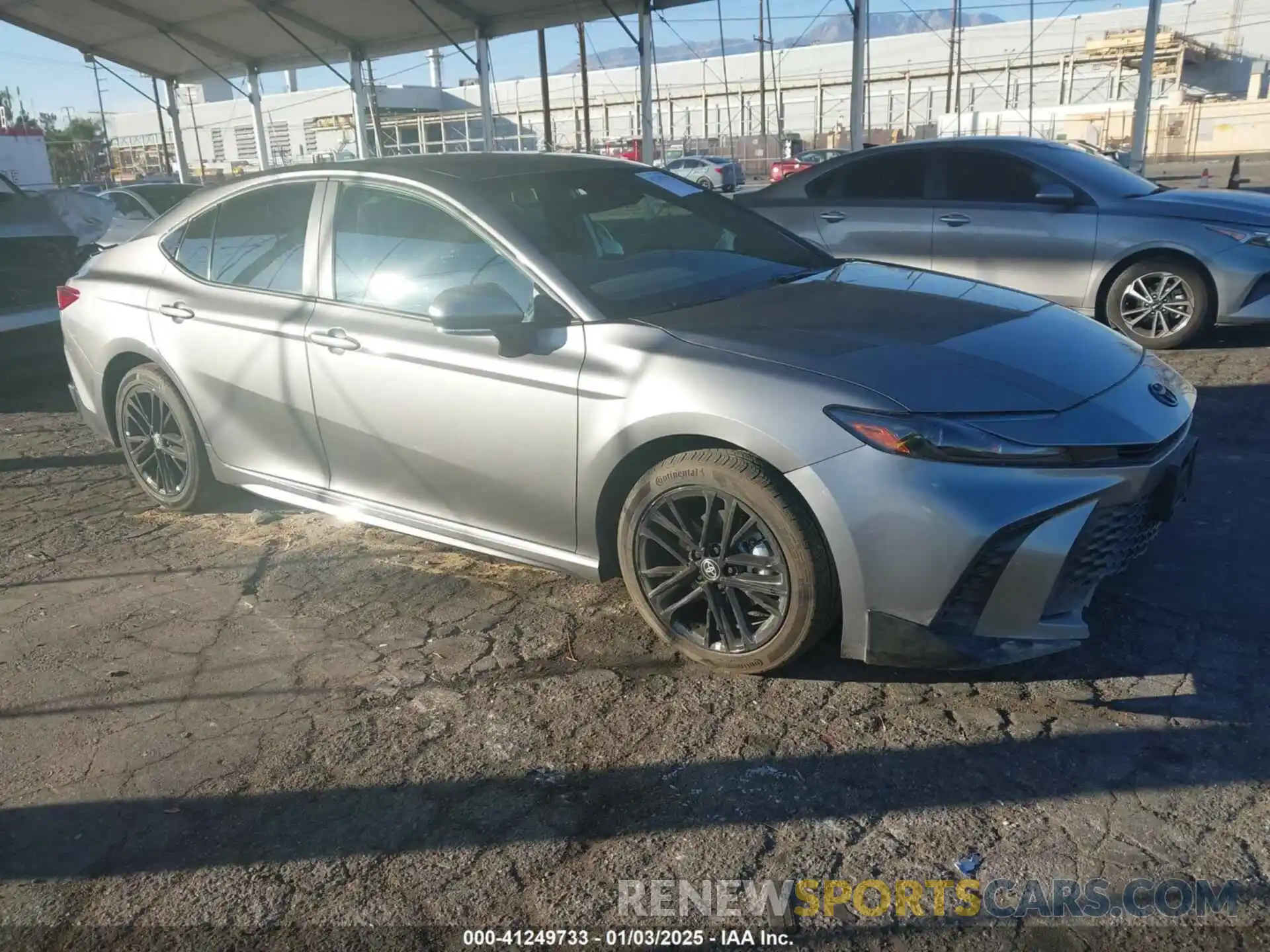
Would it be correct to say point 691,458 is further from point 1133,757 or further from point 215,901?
point 215,901

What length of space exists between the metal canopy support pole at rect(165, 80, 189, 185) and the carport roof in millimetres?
1366

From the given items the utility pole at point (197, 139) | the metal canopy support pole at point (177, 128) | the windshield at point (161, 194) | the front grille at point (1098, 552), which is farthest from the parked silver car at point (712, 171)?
the front grille at point (1098, 552)

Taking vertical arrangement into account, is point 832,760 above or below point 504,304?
below

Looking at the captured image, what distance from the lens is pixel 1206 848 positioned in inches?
93.0

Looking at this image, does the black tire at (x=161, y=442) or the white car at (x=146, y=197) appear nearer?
the black tire at (x=161, y=442)

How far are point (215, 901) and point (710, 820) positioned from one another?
1.18m

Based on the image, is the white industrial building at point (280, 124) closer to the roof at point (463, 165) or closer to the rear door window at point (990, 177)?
the rear door window at point (990, 177)

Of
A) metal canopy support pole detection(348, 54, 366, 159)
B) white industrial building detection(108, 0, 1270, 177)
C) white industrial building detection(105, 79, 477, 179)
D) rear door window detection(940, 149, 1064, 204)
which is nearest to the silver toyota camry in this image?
rear door window detection(940, 149, 1064, 204)

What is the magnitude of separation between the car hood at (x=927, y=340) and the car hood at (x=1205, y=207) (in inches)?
148

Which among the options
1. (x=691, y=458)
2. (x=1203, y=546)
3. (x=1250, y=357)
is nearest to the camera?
(x=691, y=458)

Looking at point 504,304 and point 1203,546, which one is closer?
point 504,304

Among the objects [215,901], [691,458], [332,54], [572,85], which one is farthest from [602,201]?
[572,85]

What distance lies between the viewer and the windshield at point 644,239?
360 cm

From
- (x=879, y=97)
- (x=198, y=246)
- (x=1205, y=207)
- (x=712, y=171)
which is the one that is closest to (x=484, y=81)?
(x=1205, y=207)
